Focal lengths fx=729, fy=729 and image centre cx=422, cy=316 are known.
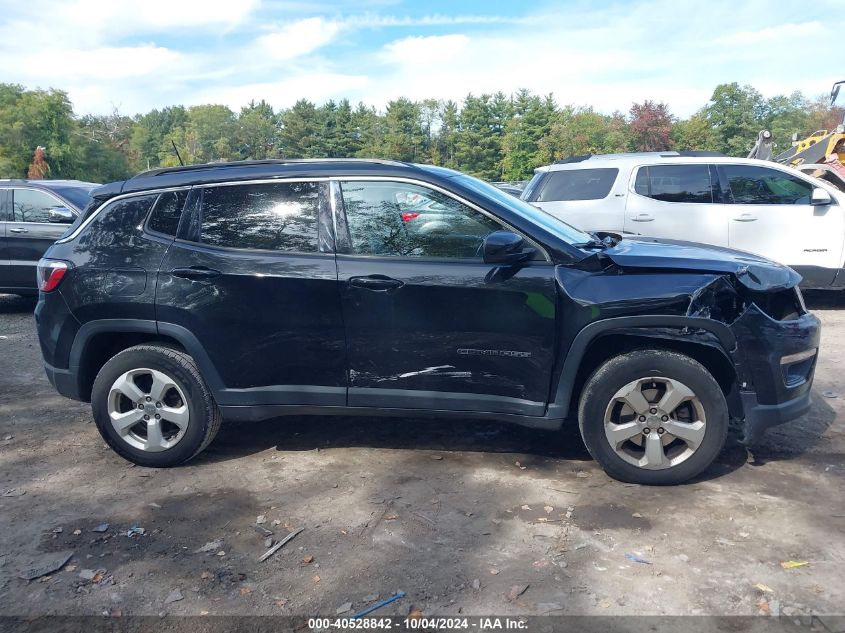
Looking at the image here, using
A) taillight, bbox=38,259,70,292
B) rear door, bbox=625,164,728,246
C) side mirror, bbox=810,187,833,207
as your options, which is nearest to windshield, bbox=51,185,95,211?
taillight, bbox=38,259,70,292

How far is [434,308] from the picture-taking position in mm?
4141

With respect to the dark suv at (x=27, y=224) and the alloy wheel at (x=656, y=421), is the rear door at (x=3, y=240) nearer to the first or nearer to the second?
the dark suv at (x=27, y=224)

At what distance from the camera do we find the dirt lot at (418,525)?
3.11 m

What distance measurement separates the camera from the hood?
4.02 meters

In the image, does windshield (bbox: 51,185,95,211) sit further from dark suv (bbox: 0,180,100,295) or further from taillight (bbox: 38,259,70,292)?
taillight (bbox: 38,259,70,292)

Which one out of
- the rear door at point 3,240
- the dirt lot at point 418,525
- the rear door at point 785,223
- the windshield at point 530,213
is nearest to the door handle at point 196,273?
the dirt lot at point 418,525

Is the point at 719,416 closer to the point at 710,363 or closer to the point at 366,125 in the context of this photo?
the point at 710,363

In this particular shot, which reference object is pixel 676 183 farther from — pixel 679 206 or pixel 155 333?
pixel 155 333

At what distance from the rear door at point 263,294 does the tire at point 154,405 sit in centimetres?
17

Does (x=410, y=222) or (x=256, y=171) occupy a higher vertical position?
(x=256, y=171)

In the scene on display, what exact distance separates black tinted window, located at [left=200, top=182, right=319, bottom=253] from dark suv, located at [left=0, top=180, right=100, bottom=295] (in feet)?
19.6

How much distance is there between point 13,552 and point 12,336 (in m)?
5.82

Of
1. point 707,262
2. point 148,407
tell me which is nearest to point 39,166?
point 148,407

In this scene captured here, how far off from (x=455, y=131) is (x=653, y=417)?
252ft
